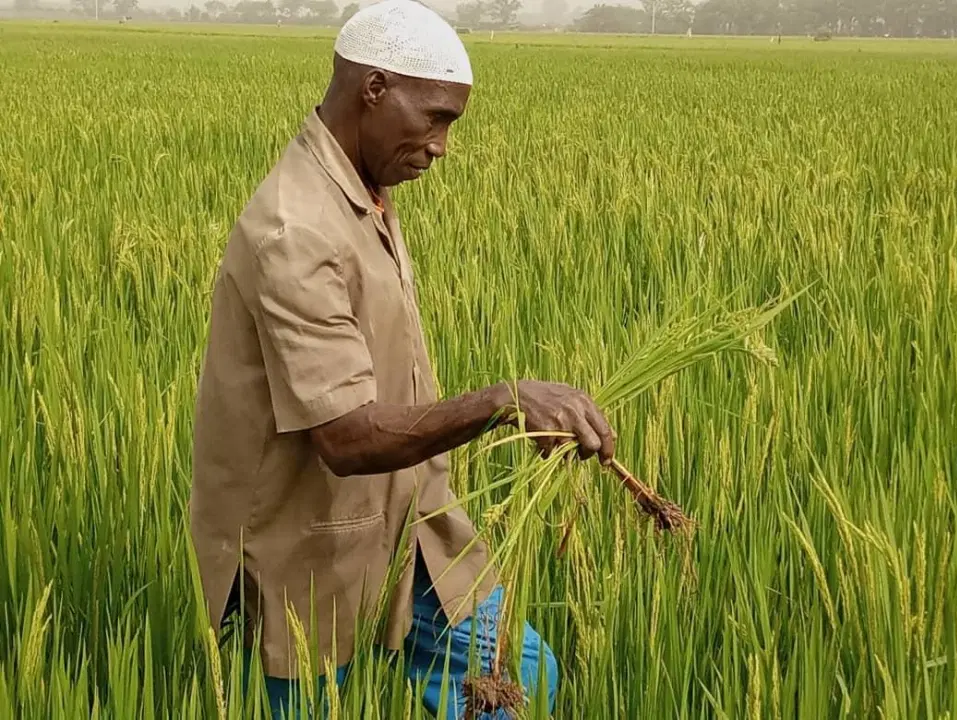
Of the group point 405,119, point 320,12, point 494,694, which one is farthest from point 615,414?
point 320,12

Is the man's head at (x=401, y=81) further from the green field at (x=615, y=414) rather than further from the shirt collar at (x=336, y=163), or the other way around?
the green field at (x=615, y=414)

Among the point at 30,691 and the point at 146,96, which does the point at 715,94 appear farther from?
the point at 30,691

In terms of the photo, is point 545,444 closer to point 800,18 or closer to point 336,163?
point 336,163

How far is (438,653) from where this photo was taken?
1564 millimetres

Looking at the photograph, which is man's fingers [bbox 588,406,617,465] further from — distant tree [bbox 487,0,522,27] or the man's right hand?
distant tree [bbox 487,0,522,27]

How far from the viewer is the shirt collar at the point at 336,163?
54.9 inches

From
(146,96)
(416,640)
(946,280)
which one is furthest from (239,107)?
(416,640)

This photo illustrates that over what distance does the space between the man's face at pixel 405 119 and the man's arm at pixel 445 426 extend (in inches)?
11.6

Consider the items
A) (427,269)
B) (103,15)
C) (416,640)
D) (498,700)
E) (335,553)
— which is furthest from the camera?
(103,15)

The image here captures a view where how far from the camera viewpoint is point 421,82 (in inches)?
53.3

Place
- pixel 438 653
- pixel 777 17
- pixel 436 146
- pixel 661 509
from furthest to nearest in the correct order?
pixel 777 17 → pixel 438 653 → pixel 436 146 → pixel 661 509

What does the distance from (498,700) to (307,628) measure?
14.1 inches

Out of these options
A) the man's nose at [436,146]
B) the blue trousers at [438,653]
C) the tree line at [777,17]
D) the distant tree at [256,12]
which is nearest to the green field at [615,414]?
the blue trousers at [438,653]

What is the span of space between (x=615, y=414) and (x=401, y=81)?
1.00 metres
